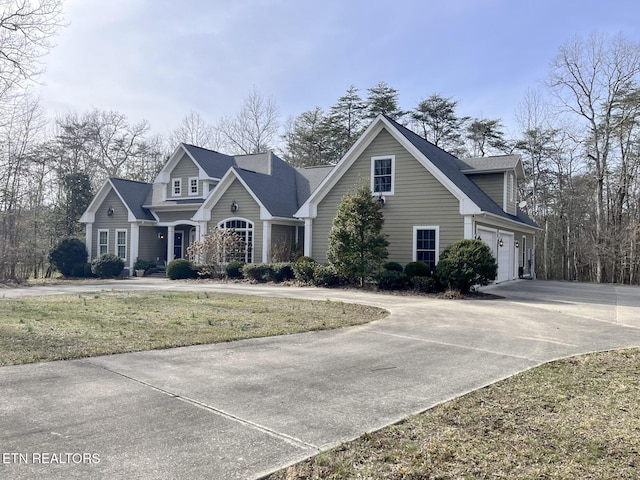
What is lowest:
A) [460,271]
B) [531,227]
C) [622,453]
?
[622,453]

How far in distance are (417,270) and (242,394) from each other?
1279 cm

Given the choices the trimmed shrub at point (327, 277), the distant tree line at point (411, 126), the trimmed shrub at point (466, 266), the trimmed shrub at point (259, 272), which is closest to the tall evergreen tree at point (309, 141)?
the distant tree line at point (411, 126)

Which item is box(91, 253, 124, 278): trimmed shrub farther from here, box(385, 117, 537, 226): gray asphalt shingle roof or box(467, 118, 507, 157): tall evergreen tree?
box(467, 118, 507, 157): tall evergreen tree

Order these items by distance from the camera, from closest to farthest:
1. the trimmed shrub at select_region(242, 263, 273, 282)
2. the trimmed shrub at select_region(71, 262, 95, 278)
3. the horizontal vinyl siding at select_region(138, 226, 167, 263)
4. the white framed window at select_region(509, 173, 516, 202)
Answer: the trimmed shrub at select_region(242, 263, 273, 282), the white framed window at select_region(509, 173, 516, 202), the trimmed shrub at select_region(71, 262, 95, 278), the horizontal vinyl siding at select_region(138, 226, 167, 263)

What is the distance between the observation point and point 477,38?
539 inches

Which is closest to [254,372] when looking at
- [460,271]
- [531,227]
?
[460,271]

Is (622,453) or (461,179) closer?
(622,453)

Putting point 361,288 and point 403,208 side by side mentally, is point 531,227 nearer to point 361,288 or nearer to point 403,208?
point 403,208

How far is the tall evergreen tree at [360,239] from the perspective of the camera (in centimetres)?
1750

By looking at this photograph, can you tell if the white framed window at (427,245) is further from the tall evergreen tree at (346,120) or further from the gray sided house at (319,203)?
the tall evergreen tree at (346,120)

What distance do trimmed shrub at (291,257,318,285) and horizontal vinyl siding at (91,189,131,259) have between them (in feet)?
42.0

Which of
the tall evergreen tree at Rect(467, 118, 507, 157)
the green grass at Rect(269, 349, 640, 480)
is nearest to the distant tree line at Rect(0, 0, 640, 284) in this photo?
the tall evergreen tree at Rect(467, 118, 507, 157)

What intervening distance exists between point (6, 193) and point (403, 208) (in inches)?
831

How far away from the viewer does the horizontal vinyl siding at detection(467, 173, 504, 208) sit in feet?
71.0
